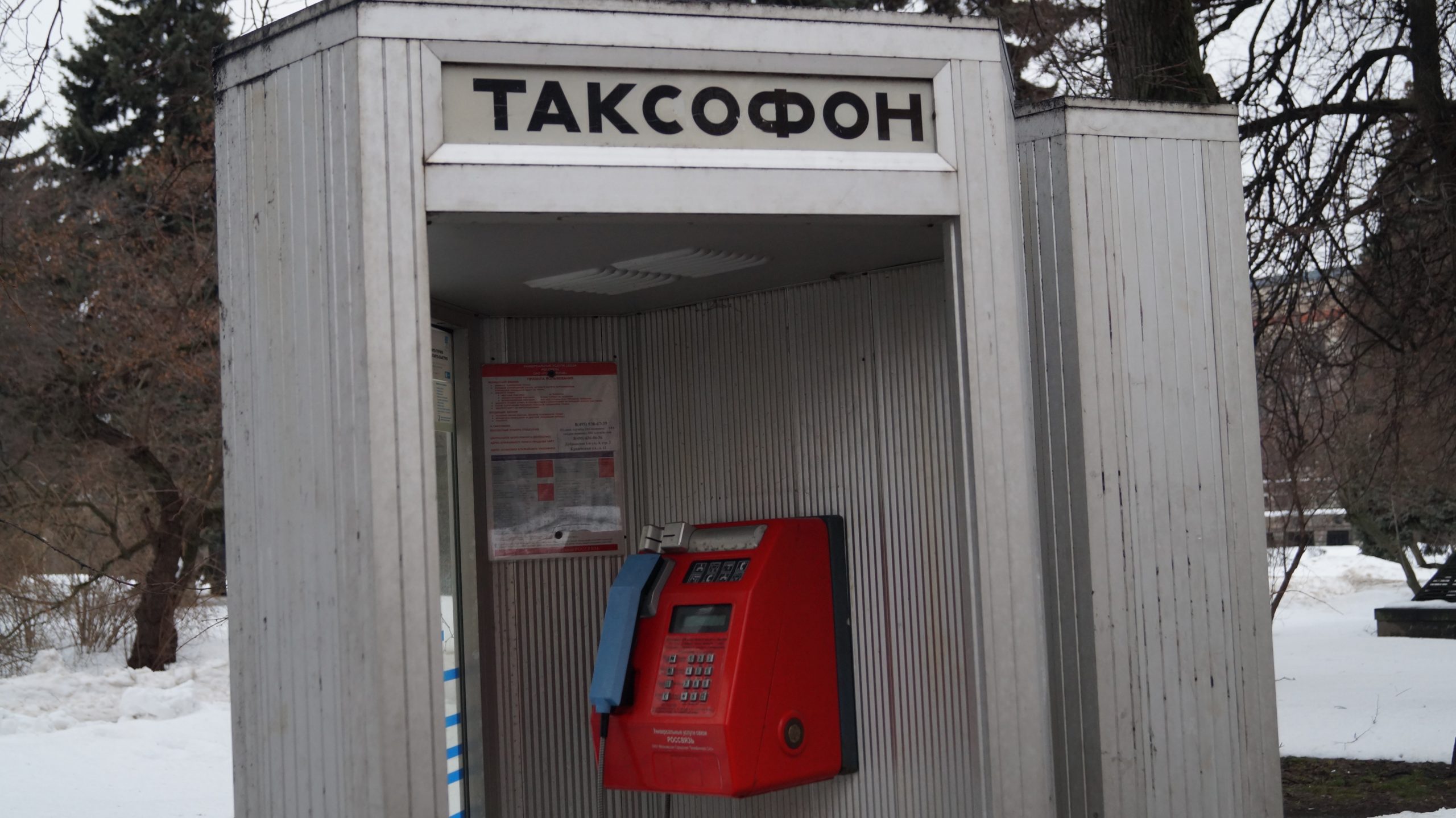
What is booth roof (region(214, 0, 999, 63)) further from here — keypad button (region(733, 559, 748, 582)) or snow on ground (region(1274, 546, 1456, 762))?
snow on ground (region(1274, 546, 1456, 762))

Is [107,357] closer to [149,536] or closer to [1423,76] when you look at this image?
[149,536]

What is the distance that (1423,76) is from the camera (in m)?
7.14

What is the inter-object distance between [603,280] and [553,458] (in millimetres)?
683

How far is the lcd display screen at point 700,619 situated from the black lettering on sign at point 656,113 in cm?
143

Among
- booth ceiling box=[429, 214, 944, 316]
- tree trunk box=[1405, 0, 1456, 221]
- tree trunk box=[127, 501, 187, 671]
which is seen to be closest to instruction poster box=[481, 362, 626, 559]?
booth ceiling box=[429, 214, 944, 316]

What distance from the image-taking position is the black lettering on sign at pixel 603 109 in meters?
2.53

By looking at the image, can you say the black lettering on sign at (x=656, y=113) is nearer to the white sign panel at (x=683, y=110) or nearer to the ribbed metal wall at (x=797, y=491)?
the white sign panel at (x=683, y=110)

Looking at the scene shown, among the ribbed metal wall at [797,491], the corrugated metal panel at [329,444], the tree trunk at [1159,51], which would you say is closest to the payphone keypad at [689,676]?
the ribbed metal wall at [797,491]

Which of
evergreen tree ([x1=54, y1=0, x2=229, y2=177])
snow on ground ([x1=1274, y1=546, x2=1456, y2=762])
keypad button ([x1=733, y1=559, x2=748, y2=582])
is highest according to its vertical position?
evergreen tree ([x1=54, y1=0, x2=229, y2=177])

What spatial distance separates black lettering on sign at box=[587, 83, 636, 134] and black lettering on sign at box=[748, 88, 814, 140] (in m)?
0.24

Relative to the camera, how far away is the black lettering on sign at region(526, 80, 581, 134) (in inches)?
98.6

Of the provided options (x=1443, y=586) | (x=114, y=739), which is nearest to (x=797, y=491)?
(x=114, y=739)

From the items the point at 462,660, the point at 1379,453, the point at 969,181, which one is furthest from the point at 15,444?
the point at 969,181

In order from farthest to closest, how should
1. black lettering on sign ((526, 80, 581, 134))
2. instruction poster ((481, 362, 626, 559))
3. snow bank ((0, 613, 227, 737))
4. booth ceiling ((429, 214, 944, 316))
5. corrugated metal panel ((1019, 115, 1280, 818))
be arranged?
snow bank ((0, 613, 227, 737)) → instruction poster ((481, 362, 626, 559)) → corrugated metal panel ((1019, 115, 1280, 818)) → booth ceiling ((429, 214, 944, 316)) → black lettering on sign ((526, 80, 581, 134))
